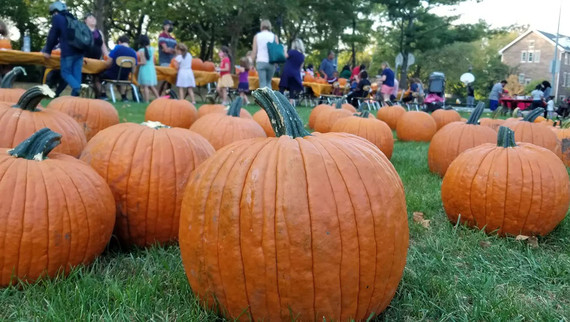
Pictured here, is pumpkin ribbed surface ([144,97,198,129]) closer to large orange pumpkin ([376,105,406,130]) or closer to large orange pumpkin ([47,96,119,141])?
large orange pumpkin ([47,96,119,141])

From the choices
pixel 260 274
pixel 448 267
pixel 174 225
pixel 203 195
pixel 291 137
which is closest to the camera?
pixel 260 274

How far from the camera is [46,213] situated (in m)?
2.00

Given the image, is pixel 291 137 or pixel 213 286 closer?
pixel 213 286

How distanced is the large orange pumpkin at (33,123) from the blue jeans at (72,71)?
195 inches

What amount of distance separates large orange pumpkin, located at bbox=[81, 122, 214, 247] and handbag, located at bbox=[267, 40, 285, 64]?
7672 millimetres

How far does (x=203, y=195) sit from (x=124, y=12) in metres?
29.1

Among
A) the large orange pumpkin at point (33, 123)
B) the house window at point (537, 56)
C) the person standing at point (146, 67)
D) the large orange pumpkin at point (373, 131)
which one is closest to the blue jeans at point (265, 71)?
the person standing at point (146, 67)

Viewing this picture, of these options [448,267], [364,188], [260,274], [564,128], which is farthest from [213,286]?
[564,128]

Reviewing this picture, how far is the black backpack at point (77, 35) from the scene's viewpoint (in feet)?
25.0

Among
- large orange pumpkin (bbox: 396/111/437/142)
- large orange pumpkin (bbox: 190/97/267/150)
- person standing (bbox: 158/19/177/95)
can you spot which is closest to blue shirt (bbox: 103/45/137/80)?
person standing (bbox: 158/19/177/95)

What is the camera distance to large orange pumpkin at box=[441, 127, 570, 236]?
113 inches

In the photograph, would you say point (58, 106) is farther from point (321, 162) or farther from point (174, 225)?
point (321, 162)

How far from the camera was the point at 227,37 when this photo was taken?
2750 centimetres

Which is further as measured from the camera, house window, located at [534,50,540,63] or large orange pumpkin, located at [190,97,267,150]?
house window, located at [534,50,540,63]
